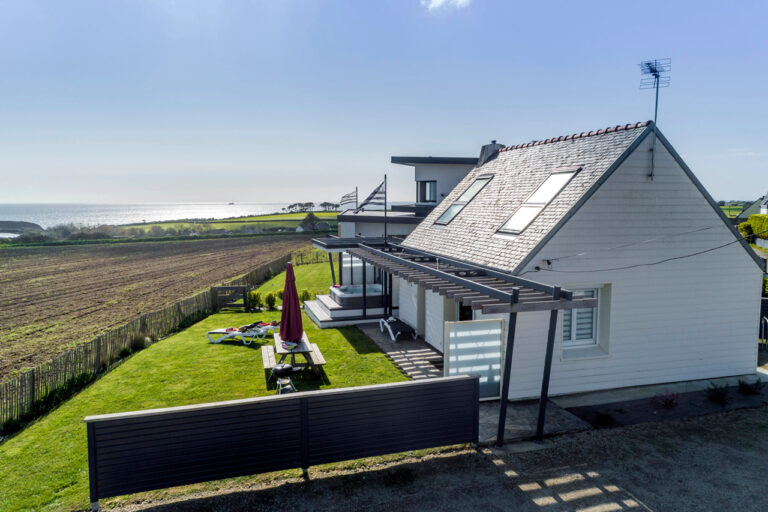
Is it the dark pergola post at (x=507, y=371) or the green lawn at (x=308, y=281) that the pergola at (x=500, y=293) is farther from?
the green lawn at (x=308, y=281)

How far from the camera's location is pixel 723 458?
8.34 meters

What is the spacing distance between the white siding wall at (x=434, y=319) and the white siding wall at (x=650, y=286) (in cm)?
369

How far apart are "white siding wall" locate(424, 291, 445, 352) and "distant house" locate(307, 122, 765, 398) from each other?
1962 mm


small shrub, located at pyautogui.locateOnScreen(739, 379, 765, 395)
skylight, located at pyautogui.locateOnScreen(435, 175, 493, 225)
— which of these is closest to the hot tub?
skylight, located at pyautogui.locateOnScreen(435, 175, 493, 225)

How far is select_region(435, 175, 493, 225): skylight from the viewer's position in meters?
16.7

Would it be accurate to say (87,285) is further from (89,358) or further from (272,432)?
(272,432)

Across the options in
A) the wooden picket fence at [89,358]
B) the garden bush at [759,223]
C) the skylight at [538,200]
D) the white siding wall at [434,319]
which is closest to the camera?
the wooden picket fence at [89,358]

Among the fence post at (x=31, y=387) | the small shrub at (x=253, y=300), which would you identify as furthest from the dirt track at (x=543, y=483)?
the small shrub at (x=253, y=300)

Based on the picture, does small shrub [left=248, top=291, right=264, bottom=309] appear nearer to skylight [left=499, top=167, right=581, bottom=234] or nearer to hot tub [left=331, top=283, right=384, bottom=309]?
hot tub [left=331, top=283, right=384, bottom=309]

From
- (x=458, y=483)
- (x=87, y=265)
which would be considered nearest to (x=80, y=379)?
(x=458, y=483)

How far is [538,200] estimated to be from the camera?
12.4 meters

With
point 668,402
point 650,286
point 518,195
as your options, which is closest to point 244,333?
point 518,195

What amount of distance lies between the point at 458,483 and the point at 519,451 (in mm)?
1587

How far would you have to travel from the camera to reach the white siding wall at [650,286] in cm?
1095
